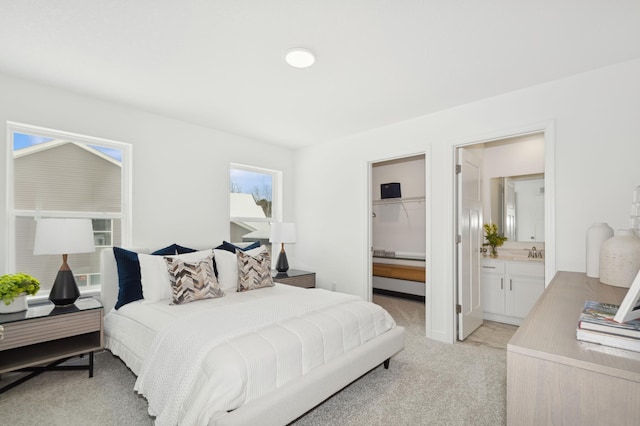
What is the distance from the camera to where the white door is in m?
3.37

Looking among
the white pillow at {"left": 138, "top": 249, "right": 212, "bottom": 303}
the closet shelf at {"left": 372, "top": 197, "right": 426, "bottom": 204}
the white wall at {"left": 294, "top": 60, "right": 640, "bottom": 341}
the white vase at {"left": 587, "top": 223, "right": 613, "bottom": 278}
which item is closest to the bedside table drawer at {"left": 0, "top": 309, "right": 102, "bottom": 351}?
the white pillow at {"left": 138, "top": 249, "right": 212, "bottom": 303}

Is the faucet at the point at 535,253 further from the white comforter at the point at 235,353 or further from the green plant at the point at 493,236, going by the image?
the white comforter at the point at 235,353

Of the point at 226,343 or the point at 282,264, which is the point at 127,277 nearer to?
the point at 226,343

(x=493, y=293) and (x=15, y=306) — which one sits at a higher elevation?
(x=15, y=306)

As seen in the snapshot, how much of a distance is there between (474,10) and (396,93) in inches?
45.8

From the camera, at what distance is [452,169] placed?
3.35 meters

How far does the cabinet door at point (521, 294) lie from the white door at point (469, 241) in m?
0.38

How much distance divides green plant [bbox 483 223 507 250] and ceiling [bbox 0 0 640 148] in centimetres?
200

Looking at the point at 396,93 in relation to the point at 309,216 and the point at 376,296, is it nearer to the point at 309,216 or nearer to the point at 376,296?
the point at 309,216

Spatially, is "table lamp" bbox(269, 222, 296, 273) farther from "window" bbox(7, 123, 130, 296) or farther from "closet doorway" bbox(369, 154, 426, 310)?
"window" bbox(7, 123, 130, 296)

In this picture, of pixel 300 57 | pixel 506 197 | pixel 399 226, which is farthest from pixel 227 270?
pixel 506 197

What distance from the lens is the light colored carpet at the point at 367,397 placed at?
2.02 m

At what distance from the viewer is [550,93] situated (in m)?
2.74

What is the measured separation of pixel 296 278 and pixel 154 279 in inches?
69.0
